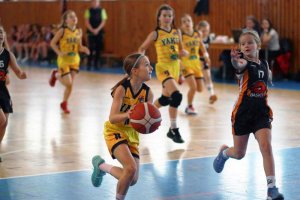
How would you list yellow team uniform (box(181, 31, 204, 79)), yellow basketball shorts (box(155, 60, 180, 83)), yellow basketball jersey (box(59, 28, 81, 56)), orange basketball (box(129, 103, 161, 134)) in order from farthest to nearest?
yellow basketball jersey (box(59, 28, 81, 56)) → yellow team uniform (box(181, 31, 204, 79)) → yellow basketball shorts (box(155, 60, 180, 83)) → orange basketball (box(129, 103, 161, 134))

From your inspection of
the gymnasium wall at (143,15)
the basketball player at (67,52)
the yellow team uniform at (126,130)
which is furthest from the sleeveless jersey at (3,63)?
the gymnasium wall at (143,15)

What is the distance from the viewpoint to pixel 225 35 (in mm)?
21078

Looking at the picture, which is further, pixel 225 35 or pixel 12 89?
pixel 225 35

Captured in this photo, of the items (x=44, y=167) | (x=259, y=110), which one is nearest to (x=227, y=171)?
(x=259, y=110)

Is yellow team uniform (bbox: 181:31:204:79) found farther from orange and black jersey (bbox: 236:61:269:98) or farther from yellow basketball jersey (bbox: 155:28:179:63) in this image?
orange and black jersey (bbox: 236:61:269:98)

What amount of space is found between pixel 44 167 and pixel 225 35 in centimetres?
1355

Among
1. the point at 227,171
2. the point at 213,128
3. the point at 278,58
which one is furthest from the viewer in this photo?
the point at 278,58

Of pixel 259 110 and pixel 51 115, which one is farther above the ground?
pixel 259 110

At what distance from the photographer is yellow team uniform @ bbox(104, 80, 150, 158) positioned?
6367 mm

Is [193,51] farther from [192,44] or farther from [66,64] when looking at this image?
[66,64]

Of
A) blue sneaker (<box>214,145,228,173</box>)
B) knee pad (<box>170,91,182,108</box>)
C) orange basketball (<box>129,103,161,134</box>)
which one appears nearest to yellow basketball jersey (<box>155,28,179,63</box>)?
knee pad (<box>170,91,182,108</box>)

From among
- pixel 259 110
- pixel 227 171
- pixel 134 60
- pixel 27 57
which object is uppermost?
pixel 134 60

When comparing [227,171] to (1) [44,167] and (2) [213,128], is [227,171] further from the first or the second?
(2) [213,128]

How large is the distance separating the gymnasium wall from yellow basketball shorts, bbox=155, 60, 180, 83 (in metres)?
8.98
